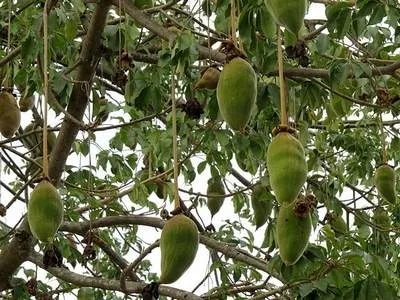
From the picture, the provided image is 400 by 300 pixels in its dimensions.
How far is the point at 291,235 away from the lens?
1179 millimetres

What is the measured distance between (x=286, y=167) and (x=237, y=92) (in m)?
0.13

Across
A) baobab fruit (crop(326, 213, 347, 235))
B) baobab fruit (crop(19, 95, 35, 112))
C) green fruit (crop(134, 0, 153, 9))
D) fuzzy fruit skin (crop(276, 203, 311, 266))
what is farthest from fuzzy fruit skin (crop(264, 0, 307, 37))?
baobab fruit (crop(326, 213, 347, 235))

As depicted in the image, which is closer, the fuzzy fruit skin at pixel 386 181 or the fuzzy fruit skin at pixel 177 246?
the fuzzy fruit skin at pixel 177 246

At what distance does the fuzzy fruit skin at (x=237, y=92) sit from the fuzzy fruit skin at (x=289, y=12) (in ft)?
0.28

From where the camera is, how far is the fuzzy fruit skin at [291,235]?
1.16 m

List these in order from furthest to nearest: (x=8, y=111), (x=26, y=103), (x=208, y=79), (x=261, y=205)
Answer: (x=26, y=103), (x=261, y=205), (x=8, y=111), (x=208, y=79)

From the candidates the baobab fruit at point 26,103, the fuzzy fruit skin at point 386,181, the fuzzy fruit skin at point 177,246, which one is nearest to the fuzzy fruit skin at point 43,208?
the fuzzy fruit skin at point 177,246

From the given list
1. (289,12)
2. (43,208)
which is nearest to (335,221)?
(43,208)

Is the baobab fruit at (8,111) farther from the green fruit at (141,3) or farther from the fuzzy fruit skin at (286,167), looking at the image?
the fuzzy fruit skin at (286,167)

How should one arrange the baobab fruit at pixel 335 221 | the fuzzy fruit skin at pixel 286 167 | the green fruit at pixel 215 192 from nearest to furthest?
the fuzzy fruit skin at pixel 286 167, the green fruit at pixel 215 192, the baobab fruit at pixel 335 221

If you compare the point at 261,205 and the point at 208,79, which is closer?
the point at 208,79

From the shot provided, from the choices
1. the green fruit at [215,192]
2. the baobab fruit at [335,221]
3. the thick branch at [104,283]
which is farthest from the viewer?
the baobab fruit at [335,221]

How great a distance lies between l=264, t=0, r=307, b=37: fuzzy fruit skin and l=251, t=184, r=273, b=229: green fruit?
4.56 feet

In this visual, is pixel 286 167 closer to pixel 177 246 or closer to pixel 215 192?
pixel 177 246
